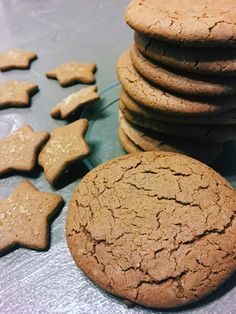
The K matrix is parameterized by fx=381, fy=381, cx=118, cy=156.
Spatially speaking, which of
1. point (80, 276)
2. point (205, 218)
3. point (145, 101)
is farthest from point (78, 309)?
point (145, 101)

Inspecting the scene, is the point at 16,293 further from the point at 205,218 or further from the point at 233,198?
the point at 233,198

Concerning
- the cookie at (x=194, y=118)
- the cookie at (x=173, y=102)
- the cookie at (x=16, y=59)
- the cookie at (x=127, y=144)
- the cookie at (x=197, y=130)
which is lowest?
the cookie at (x=16, y=59)

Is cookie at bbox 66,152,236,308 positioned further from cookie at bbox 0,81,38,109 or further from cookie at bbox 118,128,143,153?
cookie at bbox 0,81,38,109

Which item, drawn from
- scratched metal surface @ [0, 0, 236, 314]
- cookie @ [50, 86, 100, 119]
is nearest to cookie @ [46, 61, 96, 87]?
scratched metal surface @ [0, 0, 236, 314]

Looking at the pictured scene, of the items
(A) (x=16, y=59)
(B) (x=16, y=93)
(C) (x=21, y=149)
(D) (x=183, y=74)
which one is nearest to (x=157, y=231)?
(D) (x=183, y=74)

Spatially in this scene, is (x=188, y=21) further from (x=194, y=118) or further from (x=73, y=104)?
(x=73, y=104)

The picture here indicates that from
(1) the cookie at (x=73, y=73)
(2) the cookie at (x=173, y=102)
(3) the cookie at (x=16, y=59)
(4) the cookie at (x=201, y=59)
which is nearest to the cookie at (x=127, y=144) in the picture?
(2) the cookie at (x=173, y=102)

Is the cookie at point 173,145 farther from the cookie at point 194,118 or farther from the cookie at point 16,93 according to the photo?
the cookie at point 16,93
